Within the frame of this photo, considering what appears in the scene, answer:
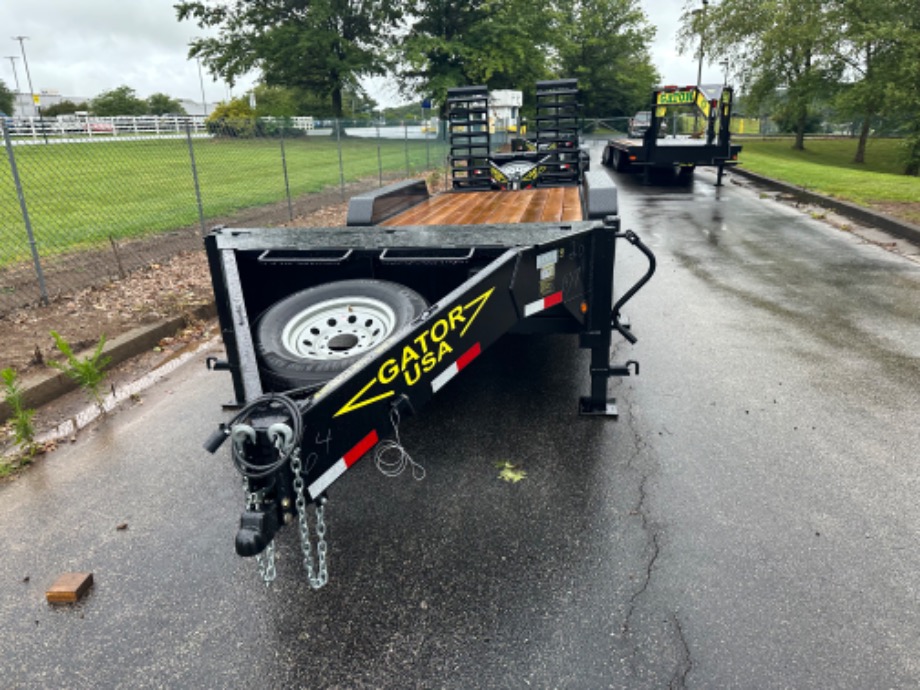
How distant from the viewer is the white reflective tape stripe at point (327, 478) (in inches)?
86.6

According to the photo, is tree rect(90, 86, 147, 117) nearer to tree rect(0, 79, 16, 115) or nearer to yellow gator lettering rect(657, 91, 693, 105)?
tree rect(0, 79, 16, 115)

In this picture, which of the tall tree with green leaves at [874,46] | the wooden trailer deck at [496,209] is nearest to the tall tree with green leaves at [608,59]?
the tall tree with green leaves at [874,46]

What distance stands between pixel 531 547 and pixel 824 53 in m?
38.4

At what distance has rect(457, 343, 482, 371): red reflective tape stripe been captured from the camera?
3000mm

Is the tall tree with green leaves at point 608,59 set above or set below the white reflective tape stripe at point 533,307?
above

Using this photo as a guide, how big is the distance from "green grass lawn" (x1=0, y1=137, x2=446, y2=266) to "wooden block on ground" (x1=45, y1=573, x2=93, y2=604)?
6.39 metres

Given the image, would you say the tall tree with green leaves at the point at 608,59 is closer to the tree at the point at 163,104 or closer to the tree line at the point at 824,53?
the tree line at the point at 824,53

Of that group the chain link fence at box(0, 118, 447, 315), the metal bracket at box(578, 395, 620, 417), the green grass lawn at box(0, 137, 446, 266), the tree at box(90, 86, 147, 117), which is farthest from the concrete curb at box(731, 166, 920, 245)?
the tree at box(90, 86, 147, 117)

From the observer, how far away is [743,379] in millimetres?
4801

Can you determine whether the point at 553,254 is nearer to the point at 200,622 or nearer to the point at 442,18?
the point at 200,622

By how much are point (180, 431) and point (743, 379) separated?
393cm

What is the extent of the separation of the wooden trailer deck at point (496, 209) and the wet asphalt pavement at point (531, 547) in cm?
126

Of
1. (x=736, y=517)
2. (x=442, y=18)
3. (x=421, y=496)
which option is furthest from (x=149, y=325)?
(x=442, y=18)

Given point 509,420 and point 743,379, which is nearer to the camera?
point 509,420
